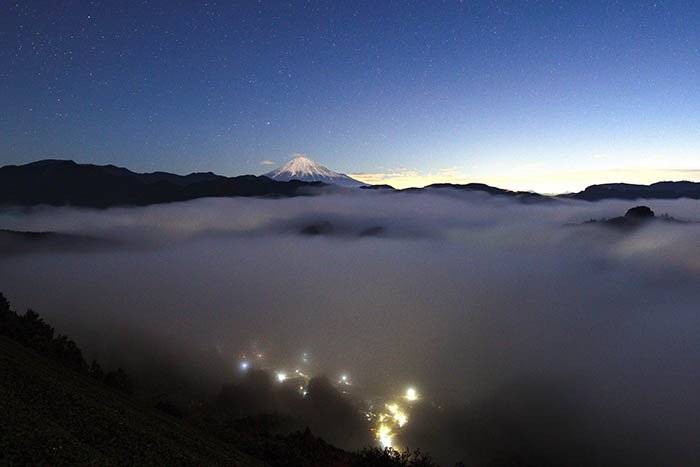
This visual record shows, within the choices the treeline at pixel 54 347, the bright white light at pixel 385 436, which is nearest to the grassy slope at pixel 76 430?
the treeline at pixel 54 347

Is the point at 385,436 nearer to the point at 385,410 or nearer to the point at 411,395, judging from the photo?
the point at 385,410

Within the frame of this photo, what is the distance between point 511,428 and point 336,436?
65.3m

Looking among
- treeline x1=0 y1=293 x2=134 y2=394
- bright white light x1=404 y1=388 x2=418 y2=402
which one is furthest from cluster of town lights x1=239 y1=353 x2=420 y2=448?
treeline x1=0 y1=293 x2=134 y2=394

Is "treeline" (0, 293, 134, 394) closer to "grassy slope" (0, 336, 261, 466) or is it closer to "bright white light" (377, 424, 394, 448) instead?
"grassy slope" (0, 336, 261, 466)

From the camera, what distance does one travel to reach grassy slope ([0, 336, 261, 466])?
84.9 feet

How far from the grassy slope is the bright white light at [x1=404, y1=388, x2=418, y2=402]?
10200 cm

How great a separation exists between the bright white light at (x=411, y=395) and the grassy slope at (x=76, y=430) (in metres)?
102

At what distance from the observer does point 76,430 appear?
3028cm

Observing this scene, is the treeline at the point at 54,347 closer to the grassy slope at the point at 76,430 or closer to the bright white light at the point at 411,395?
the grassy slope at the point at 76,430

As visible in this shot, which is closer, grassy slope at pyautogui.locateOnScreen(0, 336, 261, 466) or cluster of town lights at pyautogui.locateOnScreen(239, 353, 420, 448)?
grassy slope at pyautogui.locateOnScreen(0, 336, 261, 466)

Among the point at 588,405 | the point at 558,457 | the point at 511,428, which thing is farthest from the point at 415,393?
the point at 588,405

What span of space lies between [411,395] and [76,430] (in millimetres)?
126581

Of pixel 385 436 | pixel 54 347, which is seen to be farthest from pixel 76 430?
pixel 385 436

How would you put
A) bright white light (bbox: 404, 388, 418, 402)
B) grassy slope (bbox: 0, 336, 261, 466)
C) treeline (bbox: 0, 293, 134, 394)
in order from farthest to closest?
1. bright white light (bbox: 404, 388, 418, 402)
2. treeline (bbox: 0, 293, 134, 394)
3. grassy slope (bbox: 0, 336, 261, 466)
